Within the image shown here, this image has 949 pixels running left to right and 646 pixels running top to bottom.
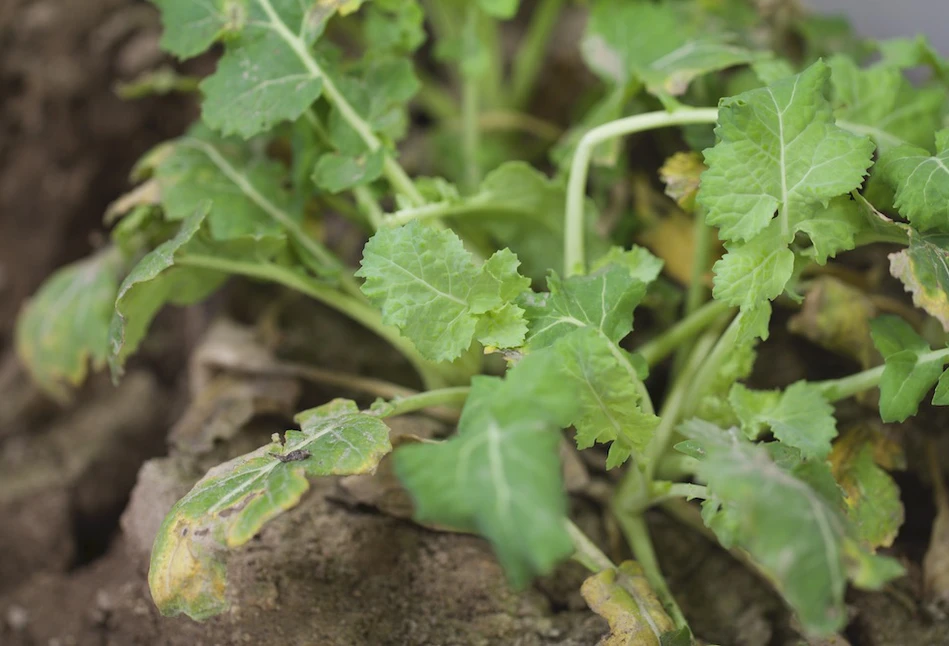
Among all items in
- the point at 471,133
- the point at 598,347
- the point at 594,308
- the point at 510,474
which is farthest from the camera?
the point at 471,133

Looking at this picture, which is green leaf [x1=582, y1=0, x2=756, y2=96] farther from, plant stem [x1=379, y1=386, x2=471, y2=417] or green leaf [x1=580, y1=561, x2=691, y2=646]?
green leaf [x1=580, y1=561, x2=691, y2=646]

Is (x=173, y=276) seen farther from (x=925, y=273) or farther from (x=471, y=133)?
(x=925, y=273)

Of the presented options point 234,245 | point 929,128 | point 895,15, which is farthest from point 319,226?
point 895,15

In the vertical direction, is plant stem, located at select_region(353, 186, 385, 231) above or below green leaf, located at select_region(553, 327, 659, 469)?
above

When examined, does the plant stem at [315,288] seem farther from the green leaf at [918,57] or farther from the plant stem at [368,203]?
the green leaf at [918,57]

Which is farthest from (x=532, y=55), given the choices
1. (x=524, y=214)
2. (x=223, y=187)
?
(x=223, y=187)

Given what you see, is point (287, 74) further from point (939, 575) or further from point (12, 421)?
point (939, 575)

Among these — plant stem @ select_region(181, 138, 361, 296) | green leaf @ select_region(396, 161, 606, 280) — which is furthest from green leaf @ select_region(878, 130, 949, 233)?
plant stem @ select_region(181, 138, 361, 296)
